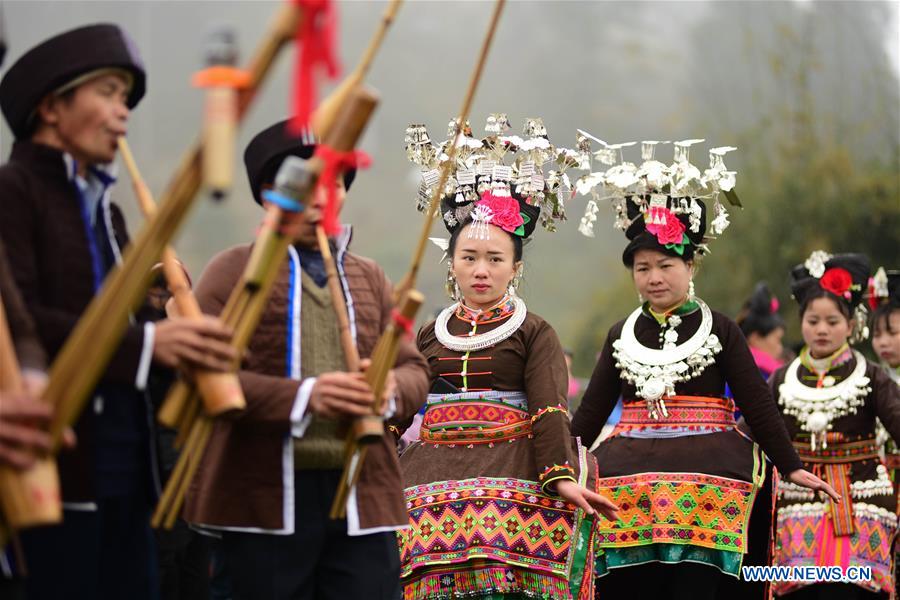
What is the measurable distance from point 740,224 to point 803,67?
396 centimetres

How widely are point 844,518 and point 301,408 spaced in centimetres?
398

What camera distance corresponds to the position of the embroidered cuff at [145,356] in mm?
2998

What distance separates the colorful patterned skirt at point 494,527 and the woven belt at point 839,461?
6.23 feet

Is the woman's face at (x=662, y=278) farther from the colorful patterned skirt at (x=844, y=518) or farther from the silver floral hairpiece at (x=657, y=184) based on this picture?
the colorful patterned skirt at (x=844, y=518)

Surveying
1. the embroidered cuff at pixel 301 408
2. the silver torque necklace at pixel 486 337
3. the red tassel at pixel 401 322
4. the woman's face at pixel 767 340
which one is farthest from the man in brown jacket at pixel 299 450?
the woman's face at pixel 767 340

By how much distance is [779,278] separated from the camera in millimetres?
21188

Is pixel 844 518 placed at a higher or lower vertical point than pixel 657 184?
lower

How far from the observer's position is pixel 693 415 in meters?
5.89

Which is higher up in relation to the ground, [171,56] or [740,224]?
[171,56]

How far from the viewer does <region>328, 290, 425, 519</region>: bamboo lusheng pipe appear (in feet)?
10.9

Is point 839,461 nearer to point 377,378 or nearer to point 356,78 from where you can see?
point 377,378

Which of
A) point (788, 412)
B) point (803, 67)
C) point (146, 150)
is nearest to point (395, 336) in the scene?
point (788, 412)

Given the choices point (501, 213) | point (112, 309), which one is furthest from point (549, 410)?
point (112, 309)

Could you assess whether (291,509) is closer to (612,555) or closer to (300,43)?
(300,43)
